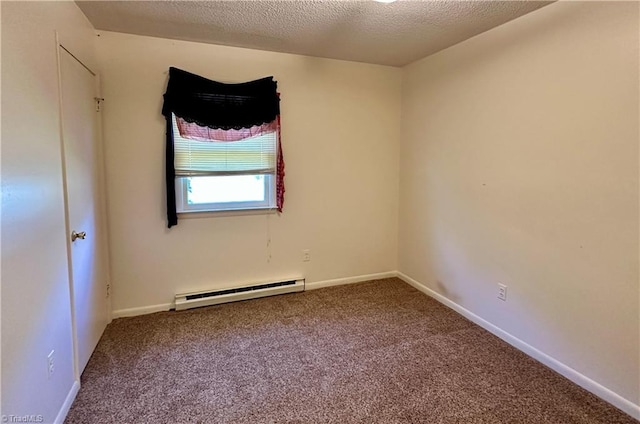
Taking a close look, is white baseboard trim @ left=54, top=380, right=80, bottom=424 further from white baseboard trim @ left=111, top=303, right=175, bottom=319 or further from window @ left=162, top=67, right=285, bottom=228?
window @ left=162, top=67, right=285, bottom=228

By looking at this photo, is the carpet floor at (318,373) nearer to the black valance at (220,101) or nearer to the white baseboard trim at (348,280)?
the white baseboard trim at (348,280)

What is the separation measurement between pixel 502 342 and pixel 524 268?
1.98 ft

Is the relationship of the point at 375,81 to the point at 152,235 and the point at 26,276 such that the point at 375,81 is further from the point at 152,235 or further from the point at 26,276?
the point at 26,276

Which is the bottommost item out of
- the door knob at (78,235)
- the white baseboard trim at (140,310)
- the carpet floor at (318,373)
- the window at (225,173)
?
the carpet floor at (318,373)

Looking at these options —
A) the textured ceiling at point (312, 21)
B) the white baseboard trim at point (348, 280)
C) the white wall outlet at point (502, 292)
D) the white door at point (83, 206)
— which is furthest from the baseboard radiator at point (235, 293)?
the textured ceiling at point (312, 21)

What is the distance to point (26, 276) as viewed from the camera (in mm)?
1520

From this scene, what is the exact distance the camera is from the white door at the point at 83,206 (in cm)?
207

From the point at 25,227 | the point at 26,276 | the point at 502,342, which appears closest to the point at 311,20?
the point at 25,227

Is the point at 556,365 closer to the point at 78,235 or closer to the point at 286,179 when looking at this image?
the point at 286,179

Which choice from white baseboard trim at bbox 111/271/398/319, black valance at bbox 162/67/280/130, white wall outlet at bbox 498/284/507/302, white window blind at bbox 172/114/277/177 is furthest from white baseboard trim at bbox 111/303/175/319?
white wall outlet at bbox 498/284/507/302

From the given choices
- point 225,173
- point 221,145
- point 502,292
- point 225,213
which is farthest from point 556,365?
point 221,145

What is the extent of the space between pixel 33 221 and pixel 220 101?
185cm

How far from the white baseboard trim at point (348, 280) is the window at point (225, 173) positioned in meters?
0.96

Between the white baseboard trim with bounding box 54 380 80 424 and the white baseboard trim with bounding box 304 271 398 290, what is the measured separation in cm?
206
